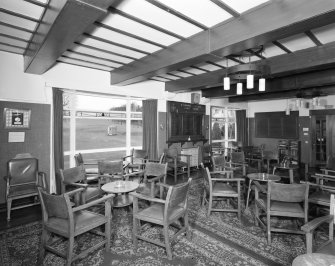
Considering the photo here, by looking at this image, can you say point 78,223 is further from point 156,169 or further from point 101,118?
point 101,118

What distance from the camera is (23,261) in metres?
2.11

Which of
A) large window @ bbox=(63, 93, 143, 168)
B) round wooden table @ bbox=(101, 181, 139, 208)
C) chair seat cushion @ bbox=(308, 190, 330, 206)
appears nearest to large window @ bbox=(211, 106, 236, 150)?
large window @ bbox=(63, 93, 143, 168)

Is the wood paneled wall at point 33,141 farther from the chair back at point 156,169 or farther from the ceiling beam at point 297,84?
the ceiling beam at point 297,84

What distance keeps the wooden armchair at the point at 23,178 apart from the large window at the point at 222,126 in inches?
225

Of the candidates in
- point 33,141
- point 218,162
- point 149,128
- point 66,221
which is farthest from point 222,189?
point 33,141

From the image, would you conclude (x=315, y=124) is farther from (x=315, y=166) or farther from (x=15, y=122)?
(x=15, y=122)

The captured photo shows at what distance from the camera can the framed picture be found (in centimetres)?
359

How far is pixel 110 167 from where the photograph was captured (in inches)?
146

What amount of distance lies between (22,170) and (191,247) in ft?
9.74

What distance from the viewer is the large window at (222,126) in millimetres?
7956

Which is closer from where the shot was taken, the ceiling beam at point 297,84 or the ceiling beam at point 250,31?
the ceiling beam at point 250,31

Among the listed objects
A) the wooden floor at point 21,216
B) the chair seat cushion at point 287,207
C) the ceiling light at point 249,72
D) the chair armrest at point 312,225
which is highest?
the ceiling light at point 249,72

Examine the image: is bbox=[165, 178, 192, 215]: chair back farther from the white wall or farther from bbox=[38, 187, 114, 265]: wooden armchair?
the white wall

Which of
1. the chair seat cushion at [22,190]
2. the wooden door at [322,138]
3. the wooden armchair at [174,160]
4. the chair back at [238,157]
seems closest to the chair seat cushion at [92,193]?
the chair seat cushion at [22,190]
